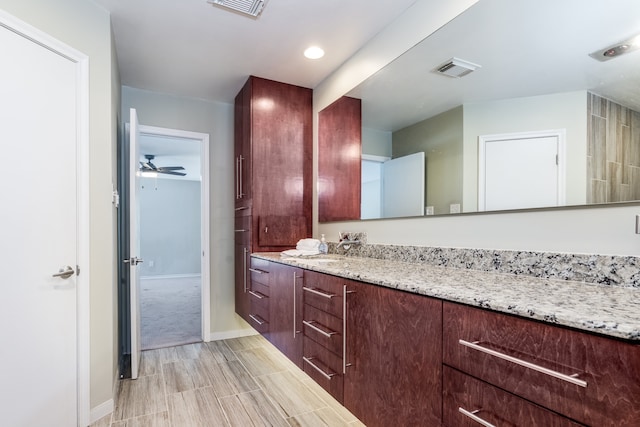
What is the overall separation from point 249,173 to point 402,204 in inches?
57.2

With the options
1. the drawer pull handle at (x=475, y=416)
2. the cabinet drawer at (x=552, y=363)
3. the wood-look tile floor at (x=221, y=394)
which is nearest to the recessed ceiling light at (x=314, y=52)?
the cabinet drawer at (x=552, y=363)

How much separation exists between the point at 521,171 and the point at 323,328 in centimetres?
116

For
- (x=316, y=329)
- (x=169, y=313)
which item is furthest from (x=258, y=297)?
(x=169, y=313)

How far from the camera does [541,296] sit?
0.93m

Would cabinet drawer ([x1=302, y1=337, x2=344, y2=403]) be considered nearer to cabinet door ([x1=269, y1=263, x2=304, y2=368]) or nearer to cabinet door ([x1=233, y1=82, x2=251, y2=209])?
cabinet door ([x1=269, y1=263, x2=304, y2=368])

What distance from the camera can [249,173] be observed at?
293 centimetres

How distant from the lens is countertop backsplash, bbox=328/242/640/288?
109 centimetres

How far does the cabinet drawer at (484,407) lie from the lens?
754 mm

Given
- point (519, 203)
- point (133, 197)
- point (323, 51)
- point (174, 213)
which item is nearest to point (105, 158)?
point (133, 197)

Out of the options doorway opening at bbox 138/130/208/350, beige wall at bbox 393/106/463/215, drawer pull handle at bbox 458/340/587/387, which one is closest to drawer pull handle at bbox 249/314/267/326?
beige wall at bbox 393/106/463/215

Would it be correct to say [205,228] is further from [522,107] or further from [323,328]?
[522,107]

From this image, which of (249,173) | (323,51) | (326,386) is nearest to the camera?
(326,386)

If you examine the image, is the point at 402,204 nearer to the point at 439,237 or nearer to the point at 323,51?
the point at 439,237

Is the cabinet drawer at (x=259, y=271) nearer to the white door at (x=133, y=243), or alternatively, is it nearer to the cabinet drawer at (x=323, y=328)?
the cabinet drawer at (x=323, y=328)
